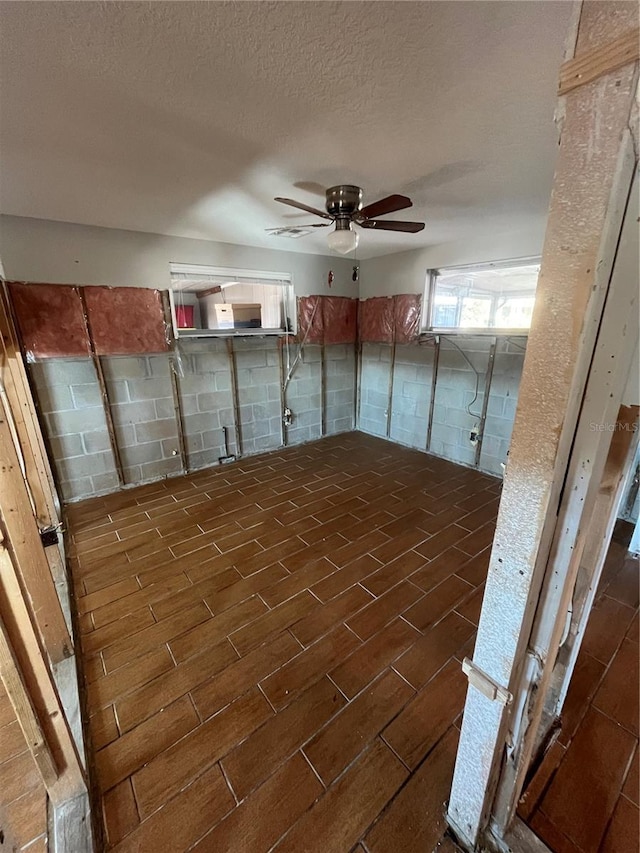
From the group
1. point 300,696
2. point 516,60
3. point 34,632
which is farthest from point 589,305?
point 300,696

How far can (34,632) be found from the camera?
3.11 ft

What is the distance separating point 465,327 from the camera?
355 cm

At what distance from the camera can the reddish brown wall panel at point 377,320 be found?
408 centimetres

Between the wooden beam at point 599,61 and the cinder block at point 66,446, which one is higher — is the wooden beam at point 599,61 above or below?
above

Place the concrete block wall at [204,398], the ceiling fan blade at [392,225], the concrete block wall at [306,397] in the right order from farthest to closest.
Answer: the concrete block wall at [306,397] < the concrete block wall at [204,398] < the ceiling fan blade at [392,225]

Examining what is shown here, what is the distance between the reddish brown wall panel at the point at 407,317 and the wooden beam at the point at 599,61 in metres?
3.40

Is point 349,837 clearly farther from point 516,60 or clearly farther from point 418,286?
point 418,286

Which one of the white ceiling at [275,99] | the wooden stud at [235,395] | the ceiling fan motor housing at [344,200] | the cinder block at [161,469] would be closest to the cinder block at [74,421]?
the cinder block at [161,469]

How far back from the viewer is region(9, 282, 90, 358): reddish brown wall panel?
8.43 ft

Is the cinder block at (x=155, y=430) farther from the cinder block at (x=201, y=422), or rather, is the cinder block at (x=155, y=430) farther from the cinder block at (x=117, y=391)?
the cinder block at (x=117, y=391)

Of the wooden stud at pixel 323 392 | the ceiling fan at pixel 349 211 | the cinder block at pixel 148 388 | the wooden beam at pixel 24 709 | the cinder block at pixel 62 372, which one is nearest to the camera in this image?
the wooden beam at pixel 24 709

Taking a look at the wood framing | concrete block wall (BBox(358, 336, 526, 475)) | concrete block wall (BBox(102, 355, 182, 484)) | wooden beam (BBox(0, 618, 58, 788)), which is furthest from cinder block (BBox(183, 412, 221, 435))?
the wood framing

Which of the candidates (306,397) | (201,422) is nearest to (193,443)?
(201,422)

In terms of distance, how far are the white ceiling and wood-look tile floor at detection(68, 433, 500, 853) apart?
2.25 meters
